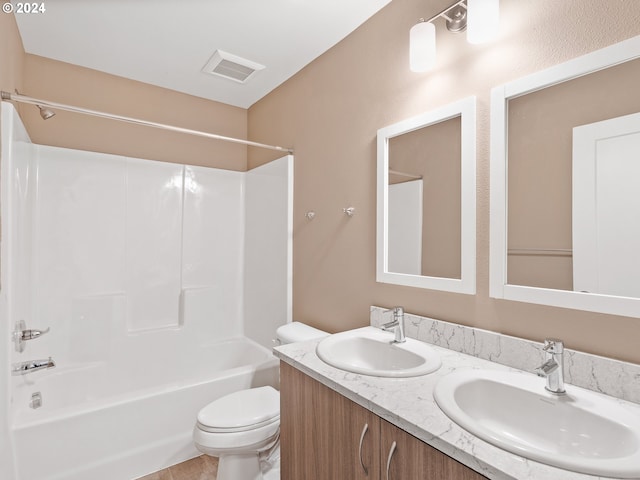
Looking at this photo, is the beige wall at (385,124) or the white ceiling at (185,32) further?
the white ceiling at (185,32)

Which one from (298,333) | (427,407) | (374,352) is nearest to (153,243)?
(298,333)

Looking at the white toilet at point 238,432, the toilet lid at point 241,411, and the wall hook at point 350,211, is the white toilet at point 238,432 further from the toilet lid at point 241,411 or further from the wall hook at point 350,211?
the wall hook at point 350,211

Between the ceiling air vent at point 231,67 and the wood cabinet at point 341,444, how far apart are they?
200 centimetres

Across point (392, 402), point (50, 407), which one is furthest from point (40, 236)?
point (392, 402)

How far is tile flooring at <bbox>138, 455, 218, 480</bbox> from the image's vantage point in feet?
6.34

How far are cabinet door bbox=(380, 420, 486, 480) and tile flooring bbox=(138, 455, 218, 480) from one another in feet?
4.99

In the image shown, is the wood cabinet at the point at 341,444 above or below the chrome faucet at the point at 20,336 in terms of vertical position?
below

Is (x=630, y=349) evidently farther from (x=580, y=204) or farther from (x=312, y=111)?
(x=312, y=111)

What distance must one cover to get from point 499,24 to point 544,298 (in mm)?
1022

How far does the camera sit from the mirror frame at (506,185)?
97 cm

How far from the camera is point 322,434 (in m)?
1.15

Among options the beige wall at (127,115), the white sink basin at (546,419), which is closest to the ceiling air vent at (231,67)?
the beige wall at (127,115)

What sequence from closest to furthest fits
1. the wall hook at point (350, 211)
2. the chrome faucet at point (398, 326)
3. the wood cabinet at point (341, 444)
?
1. the wood cabinet at point (341, 444)
2. the chrome faucet at point (398, 326)
3. the wall hook at point (350, 211)

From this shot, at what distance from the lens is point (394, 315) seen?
4.81 feet
